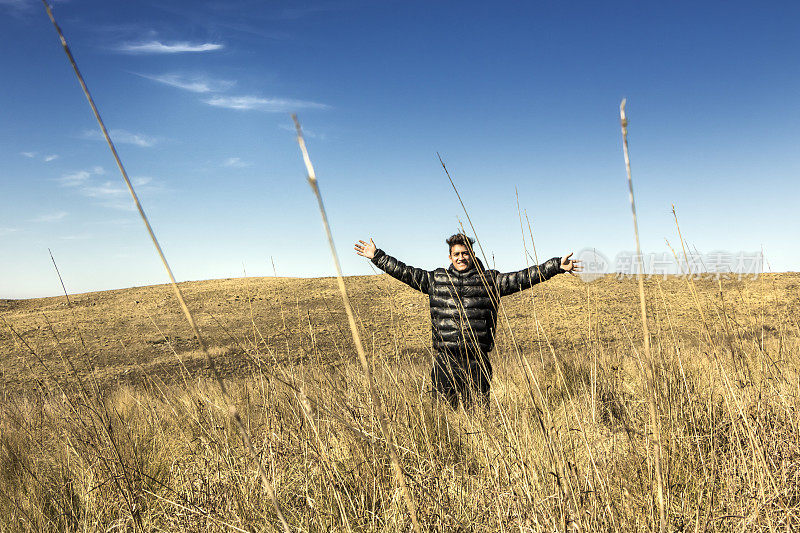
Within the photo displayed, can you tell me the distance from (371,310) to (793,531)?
1493 centimetres

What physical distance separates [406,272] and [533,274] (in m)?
1.18

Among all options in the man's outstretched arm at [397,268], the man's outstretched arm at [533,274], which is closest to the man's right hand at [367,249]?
the man's outstretched arm at [397,268]

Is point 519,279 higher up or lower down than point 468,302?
higher up

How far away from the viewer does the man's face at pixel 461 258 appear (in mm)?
3844

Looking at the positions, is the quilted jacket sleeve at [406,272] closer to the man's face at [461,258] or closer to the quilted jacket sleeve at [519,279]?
the man's face at [461,258]

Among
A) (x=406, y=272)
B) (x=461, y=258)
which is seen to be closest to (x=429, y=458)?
(x=461, y=258)

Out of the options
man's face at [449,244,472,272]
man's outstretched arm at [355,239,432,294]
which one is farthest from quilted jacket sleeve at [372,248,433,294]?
man's face at [449,244,472,272]

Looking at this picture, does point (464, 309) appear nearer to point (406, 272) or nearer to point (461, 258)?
point (461, 258)

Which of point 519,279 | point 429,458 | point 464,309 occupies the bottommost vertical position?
point 429,458

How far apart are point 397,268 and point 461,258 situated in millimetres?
646

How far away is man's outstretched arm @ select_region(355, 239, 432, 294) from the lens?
409 cm

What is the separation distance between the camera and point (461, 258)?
3.85 meters

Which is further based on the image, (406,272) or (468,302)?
(406,272)

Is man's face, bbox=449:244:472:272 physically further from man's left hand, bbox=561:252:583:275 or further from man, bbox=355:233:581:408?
man's left hand, bbox=561:252:583:275
